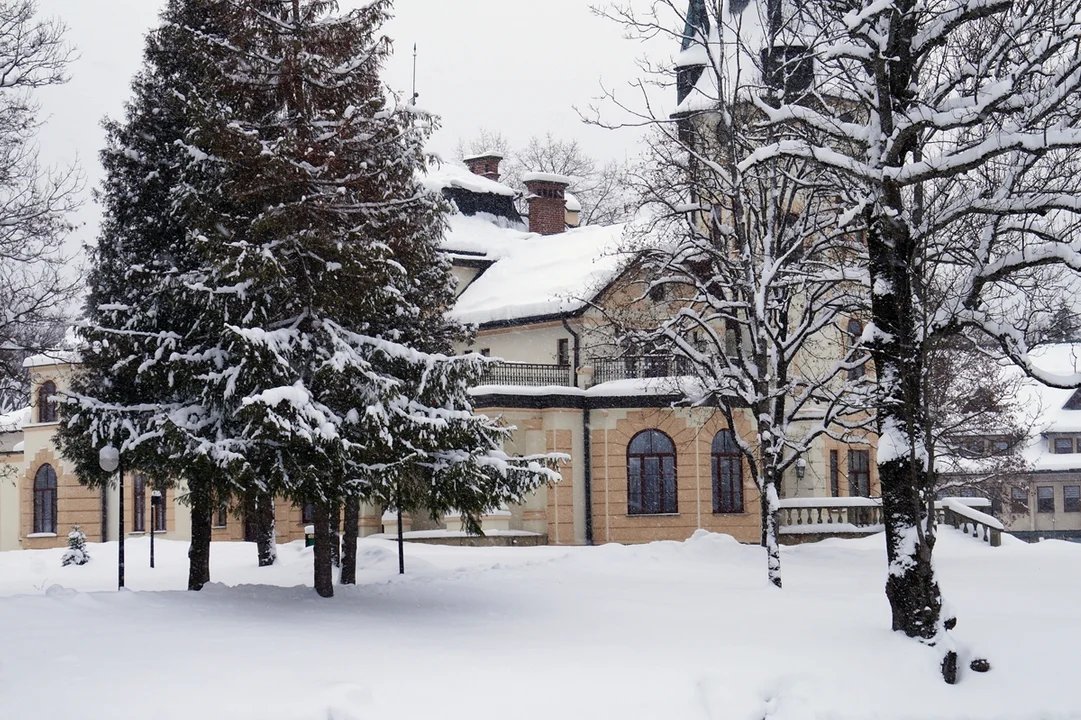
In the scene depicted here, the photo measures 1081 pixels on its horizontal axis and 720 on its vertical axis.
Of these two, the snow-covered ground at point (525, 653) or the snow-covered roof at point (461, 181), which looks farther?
the snow-covered roof at point (461, 181)

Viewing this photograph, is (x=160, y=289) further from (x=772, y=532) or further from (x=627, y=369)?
(x=627, y=369)

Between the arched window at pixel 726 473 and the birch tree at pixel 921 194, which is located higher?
the birch tree at pixel 921 194

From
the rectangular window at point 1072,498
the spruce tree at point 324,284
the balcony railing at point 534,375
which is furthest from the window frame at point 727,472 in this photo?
the rectangular window at point 1072,498

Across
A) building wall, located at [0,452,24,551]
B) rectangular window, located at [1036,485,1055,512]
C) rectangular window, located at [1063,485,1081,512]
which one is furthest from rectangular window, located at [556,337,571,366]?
rectangular window, located at [1063,485,1081,512]

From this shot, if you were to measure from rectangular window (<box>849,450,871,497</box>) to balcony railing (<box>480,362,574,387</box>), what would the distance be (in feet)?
28.5

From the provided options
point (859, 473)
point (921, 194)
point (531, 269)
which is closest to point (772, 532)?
point (921, 194)

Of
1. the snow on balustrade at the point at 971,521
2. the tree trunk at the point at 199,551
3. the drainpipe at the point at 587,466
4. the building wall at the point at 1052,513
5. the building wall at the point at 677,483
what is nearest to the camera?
the tree trunk at the point at 199,551

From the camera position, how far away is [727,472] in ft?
104

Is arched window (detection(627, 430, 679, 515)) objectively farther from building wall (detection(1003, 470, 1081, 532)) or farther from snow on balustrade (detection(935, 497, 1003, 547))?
building wall (detection(1003, 470, 1081, 532))

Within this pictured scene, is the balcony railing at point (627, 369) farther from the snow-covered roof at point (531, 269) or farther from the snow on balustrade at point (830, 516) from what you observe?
the snow on balustrade at point (830, 516)

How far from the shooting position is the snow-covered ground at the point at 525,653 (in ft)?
35.1

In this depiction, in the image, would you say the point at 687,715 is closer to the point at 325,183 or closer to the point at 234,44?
the point at 325,183

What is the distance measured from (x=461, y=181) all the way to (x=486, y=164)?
5229 mm

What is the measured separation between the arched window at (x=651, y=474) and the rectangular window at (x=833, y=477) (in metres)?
5.18
